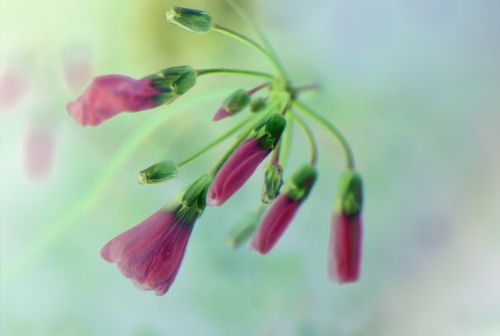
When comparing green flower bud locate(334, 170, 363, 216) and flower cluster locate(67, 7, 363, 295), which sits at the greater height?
green flower bud locate(334, 170, 363, 216)

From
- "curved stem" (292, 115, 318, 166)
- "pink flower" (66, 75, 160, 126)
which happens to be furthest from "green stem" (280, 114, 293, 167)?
"pink flower" (66, 75, 160, 126)

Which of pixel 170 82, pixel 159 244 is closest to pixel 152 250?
pixel 159 244

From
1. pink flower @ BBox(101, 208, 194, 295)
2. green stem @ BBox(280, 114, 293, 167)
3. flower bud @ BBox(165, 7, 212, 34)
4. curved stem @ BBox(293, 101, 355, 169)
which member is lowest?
pink flower @ BBox(101, 208, 194, 295)

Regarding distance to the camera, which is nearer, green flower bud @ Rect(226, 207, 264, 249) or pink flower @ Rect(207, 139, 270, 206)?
pink flower @ Rect(207, 139, 270, 206)

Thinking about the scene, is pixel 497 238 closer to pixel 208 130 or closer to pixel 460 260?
pixel 460 260

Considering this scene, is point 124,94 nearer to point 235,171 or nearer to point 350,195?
point 235,171

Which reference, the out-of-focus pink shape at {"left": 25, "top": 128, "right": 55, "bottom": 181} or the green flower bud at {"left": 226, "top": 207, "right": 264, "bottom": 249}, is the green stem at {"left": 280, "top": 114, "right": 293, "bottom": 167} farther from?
the out-of-focus pink shape at {"left": 25, "top": 128, "right": 55, "bottom": 181}
